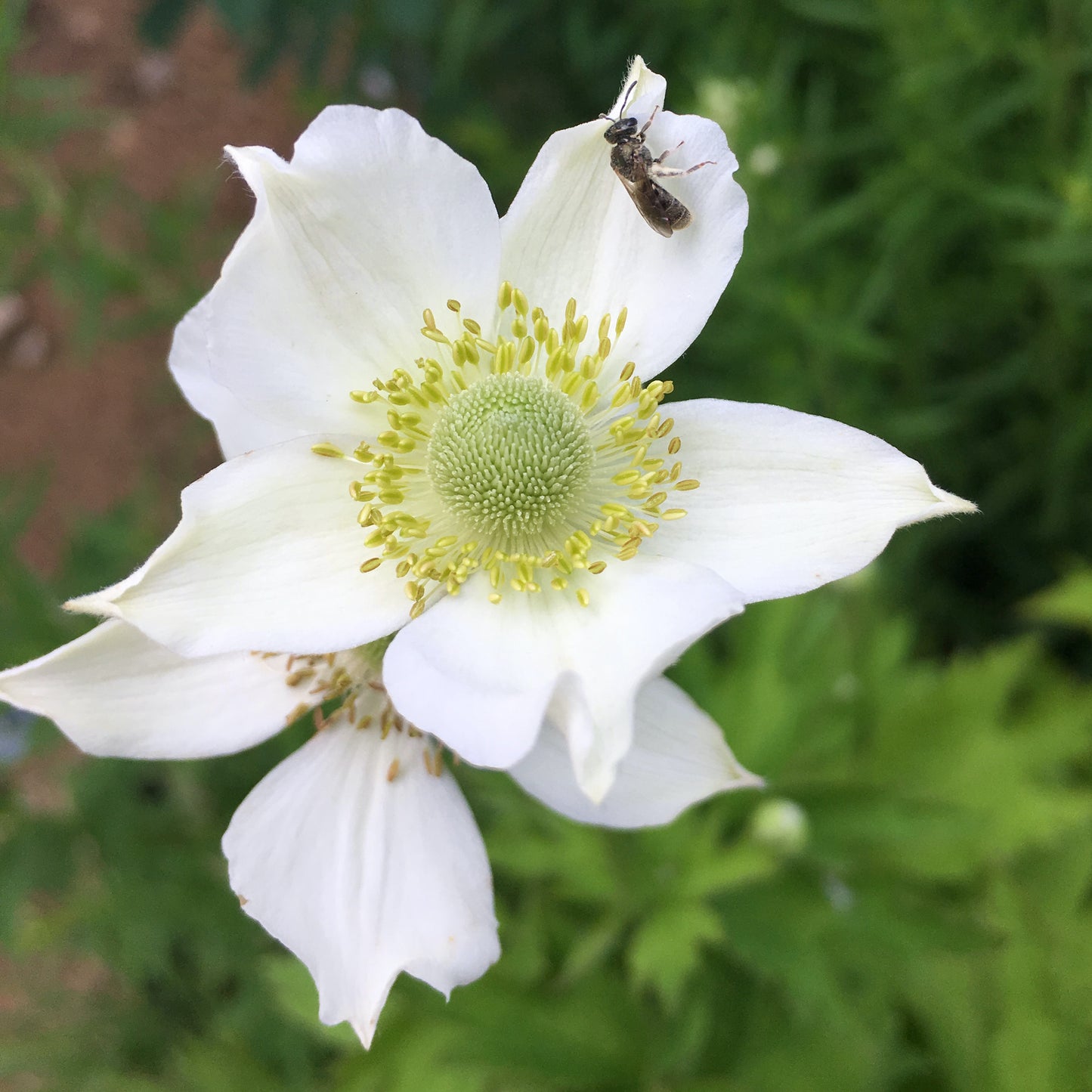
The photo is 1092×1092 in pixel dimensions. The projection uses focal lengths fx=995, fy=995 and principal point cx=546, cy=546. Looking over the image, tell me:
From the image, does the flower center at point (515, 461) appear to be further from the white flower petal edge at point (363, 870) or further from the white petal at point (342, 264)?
the white flower petal edge at point (363, 870)

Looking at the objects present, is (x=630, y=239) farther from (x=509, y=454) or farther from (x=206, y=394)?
(x=206, y=394)

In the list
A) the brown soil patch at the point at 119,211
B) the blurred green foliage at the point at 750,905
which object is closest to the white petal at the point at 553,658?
the blurred green foliage at the point at 750,905

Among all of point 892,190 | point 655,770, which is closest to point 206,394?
point 655,770

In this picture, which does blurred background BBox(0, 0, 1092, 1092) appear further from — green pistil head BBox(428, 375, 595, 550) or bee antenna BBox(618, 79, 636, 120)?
bee antenna BBox(618, 79, 636, 120)

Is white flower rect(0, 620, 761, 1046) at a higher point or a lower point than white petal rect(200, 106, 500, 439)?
lower

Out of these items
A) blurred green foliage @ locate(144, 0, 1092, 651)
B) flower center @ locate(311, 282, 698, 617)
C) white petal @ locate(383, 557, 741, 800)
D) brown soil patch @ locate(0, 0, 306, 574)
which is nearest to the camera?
white petal @ locate(383, 557, 741, 800)

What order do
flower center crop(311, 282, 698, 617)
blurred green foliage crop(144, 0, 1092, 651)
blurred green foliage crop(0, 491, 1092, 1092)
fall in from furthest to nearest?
blurred green foliage crop(144, 0, 1092, 651), blurred green foliage crop(0, 491, 1092, 1092), flower center crop(311, 282, 698, 617)

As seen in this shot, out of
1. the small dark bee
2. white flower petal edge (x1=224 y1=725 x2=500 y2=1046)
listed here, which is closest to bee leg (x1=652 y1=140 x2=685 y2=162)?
the small dark bee
